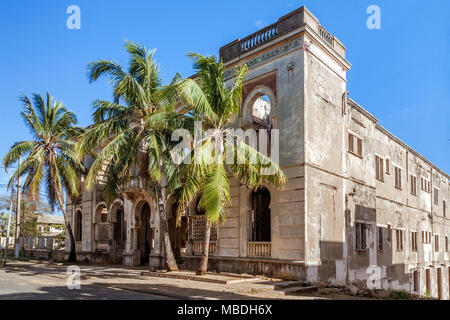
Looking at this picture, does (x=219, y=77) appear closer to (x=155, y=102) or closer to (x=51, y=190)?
(x=155, y=102)

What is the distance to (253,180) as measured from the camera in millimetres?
14078

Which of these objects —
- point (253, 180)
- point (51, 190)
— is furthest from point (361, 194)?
point (51, 190)

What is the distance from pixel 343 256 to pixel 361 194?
3.71m

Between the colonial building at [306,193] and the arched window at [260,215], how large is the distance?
0.14ft

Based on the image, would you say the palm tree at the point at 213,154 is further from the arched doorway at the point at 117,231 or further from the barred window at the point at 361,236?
the arched doorway at the point at 117,231

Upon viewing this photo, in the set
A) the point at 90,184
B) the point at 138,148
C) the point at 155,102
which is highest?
the point at 155,102

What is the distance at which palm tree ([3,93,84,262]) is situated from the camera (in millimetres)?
22297

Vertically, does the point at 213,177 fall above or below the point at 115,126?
below

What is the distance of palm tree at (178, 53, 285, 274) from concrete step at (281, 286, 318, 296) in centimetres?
313

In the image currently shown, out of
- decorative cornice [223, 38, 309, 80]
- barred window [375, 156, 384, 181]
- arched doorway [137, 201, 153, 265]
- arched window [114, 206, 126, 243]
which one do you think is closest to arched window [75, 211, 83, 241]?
arched window [114, 206, 126, 243]

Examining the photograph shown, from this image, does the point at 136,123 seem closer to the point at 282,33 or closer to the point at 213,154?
the point at 213,154

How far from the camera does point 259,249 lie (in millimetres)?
16141

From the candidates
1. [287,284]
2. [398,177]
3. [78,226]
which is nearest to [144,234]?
[78,226]

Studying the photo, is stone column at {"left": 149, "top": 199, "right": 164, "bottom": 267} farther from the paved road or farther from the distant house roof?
the distant house roof
